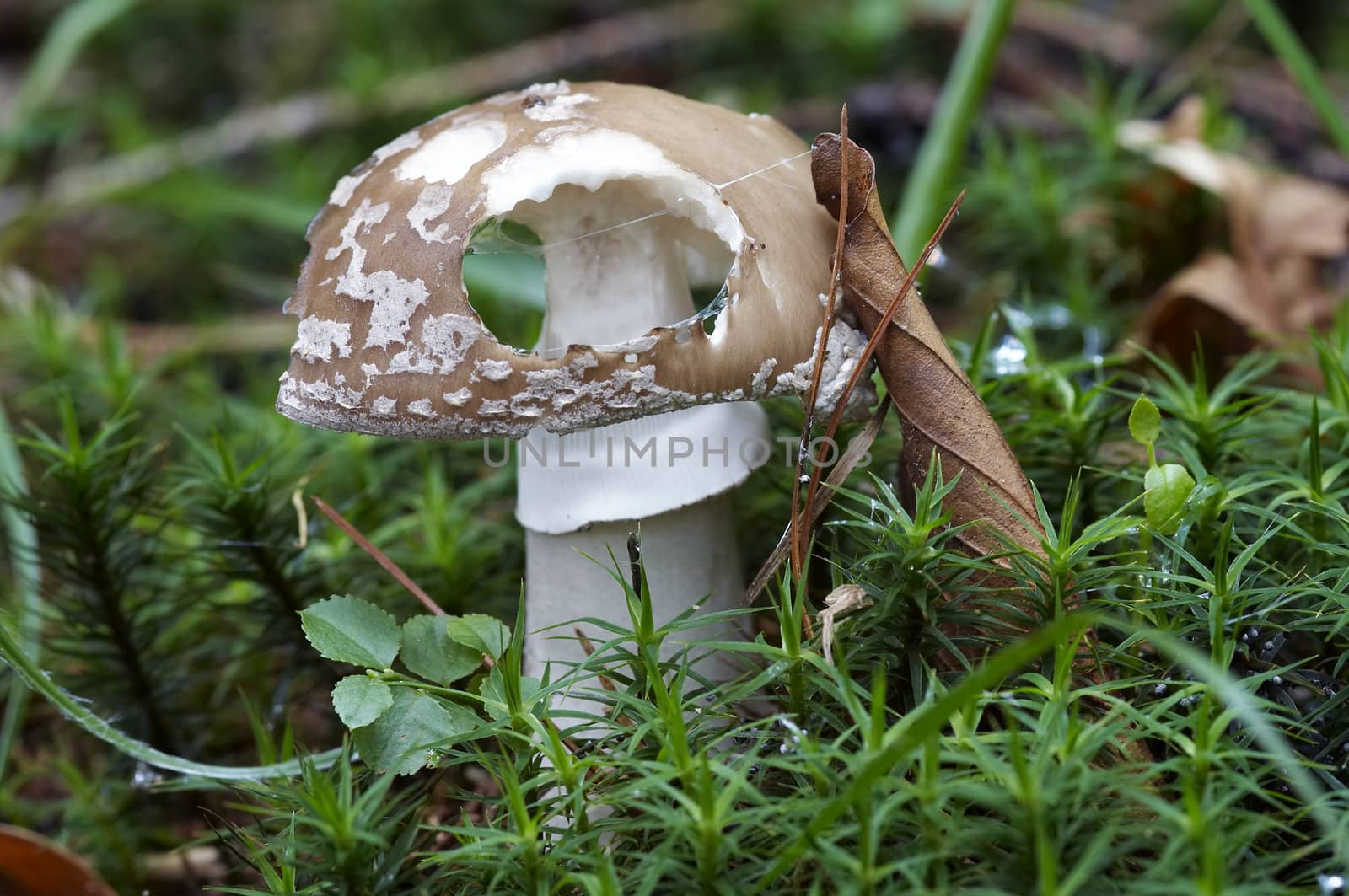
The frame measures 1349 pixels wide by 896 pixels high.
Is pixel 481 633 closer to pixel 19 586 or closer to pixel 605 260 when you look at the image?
pixel 605 260

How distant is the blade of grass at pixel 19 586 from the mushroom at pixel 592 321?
2.99 ft

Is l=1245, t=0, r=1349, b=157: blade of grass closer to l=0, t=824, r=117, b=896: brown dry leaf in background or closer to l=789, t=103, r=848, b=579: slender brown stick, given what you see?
l=789, t=103, r=848, b=579: slender brown stick

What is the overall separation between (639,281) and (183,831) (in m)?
1.45

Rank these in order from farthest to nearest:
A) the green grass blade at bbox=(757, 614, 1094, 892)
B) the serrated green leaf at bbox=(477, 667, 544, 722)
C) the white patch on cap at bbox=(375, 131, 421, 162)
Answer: the white patch on cap at bbox=(375, 131, 421, 162) → the serrated green leaf at bbox=(477, 667, 544, 722) → the green grass blade at bbox=(757, 614, 1094, 892)

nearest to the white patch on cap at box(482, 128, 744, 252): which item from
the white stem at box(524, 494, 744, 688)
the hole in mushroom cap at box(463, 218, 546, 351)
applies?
the white stem at box(524, 494, 744, 688)

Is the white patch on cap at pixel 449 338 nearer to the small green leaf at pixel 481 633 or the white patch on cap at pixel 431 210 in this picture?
the white patch on cap at pixel 431 210

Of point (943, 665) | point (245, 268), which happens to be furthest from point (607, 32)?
point (943, 665)

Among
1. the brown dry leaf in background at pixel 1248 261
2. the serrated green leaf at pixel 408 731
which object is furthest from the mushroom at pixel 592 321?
the brown dry leaf in background at pixel 1248 261

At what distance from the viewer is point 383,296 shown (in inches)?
62.5

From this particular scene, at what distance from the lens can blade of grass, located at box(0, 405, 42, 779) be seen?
210 cm

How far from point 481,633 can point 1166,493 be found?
3.51 ft

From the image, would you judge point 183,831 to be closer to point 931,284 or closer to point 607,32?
point 931,284

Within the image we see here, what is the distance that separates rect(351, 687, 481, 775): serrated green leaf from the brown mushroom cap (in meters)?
0.40

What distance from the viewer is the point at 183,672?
2.29 m
